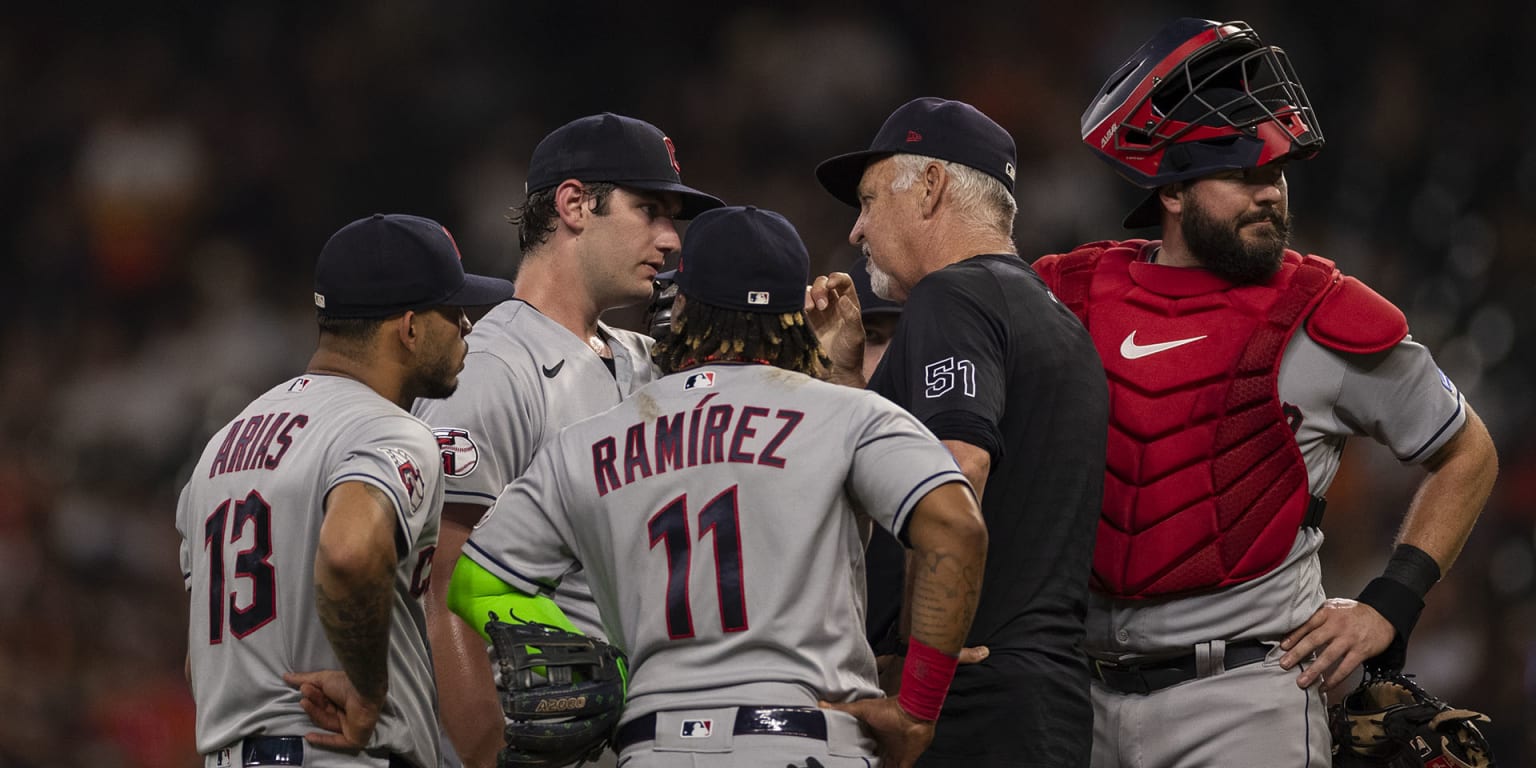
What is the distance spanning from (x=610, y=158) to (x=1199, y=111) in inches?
52.6

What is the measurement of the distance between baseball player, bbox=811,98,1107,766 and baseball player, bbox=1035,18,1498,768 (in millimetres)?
244

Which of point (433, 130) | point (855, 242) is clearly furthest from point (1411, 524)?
point (433, 130)

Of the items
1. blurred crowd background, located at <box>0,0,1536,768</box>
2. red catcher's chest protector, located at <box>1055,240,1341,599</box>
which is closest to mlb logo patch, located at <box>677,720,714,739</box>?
red catcher's chest protector, located at <box>1055,240,1341,599</box>

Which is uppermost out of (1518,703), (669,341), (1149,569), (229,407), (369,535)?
(669,341)

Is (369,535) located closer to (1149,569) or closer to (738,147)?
(1149,569)

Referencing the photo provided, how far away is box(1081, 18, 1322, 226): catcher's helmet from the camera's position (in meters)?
3.07

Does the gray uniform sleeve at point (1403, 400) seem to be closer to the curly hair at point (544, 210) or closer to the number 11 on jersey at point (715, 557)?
the number 11 on jersey at point (715, 557)

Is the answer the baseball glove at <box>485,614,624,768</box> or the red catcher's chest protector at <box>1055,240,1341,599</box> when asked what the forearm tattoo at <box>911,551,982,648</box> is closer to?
the baseball glove at <box>485,614,624,768</box>

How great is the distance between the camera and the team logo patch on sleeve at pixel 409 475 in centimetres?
254

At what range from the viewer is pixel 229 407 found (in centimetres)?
661

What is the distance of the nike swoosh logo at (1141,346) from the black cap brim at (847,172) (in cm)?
63

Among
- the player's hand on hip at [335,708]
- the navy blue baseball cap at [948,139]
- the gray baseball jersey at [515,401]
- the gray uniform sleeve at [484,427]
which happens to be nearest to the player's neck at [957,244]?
the navy blue baseball cap at [948,139]

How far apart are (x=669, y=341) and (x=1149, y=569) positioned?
109 cm

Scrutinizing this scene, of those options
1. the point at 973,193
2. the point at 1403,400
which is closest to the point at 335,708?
the point at 973,193
